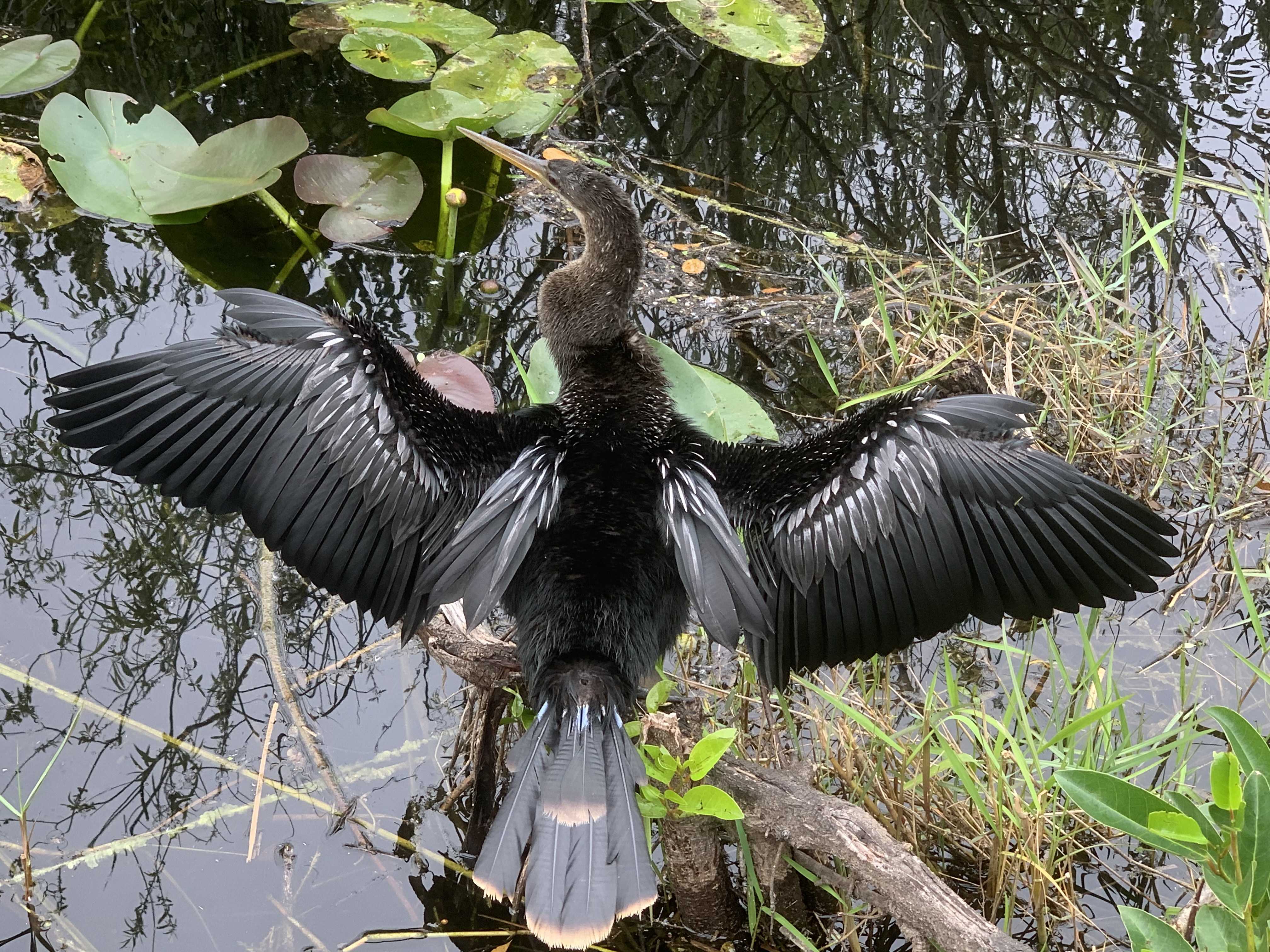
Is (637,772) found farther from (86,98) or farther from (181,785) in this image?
(86,98)

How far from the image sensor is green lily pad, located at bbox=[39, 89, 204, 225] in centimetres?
427

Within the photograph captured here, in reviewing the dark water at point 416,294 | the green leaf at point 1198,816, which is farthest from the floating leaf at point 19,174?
the green leaf at point 1198,816

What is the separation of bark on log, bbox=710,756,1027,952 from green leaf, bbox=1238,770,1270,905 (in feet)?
1.70

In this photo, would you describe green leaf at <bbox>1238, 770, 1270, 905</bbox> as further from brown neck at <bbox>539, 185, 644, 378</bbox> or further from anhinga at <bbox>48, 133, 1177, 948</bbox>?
brown neck at <bbox>539, 185, 644, 378</bbox>

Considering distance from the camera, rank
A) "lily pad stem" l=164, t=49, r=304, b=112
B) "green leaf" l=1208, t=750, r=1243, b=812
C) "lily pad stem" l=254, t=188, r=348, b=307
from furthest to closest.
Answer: "lily pad stem" l=164, t=49, r=304, b=112 → "lily pad stem" l=254, t=188, r=348, b=307 → "green leaf" l=1208, t=750, r=1243, b=812

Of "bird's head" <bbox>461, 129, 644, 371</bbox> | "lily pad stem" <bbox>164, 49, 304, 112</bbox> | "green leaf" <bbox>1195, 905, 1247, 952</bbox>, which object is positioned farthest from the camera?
"lily pad stem" <bbox>164, 49, 304, 112</bbox>

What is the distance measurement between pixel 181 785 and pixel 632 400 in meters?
1.42

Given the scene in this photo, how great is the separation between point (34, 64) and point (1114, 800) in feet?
15.6

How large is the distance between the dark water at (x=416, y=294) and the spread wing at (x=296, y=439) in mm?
776

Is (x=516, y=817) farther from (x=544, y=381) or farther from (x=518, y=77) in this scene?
(x=518, y=77)

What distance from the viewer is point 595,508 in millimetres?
2549

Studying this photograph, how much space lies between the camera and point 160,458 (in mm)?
2520

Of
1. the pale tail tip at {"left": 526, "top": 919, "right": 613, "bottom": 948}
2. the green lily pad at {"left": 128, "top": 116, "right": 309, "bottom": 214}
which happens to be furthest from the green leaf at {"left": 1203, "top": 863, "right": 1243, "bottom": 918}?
the green lily pad at {"left": 128, "top": 116, "right": 309, "bottom": 214}

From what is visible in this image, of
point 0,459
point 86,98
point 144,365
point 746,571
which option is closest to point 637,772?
point 746,571
